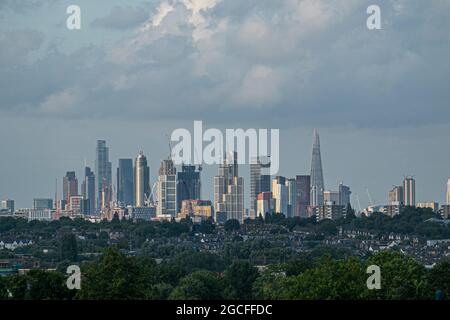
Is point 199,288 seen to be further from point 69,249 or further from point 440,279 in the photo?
point 69,249

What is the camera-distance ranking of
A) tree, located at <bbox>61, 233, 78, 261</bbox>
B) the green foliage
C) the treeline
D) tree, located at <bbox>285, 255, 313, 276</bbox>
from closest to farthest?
the treeline < the green foliage < tree, located at <bbox>285, 255, 313, 276</bbox> < tree, located at <bbox>61, 233, 78, 261</bbox>

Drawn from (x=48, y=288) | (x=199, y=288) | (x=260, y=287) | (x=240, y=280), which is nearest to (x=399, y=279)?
(x=199, y=288)

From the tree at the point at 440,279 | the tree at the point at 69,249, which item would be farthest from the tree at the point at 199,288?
the tree at the point at 69,249

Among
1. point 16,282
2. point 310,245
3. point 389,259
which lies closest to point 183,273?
point 389,259

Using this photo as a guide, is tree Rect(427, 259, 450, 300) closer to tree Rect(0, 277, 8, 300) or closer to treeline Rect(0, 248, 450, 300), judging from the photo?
treeline Rect(0, 248, 450, 300)

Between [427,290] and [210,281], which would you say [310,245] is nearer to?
[210,281]

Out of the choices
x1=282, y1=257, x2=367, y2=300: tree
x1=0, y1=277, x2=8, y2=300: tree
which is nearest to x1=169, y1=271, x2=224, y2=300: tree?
x1=282, y1=257, x2=367, y2=300: tree

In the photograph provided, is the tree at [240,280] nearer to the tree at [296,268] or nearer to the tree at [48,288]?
the tree at [296,268]
